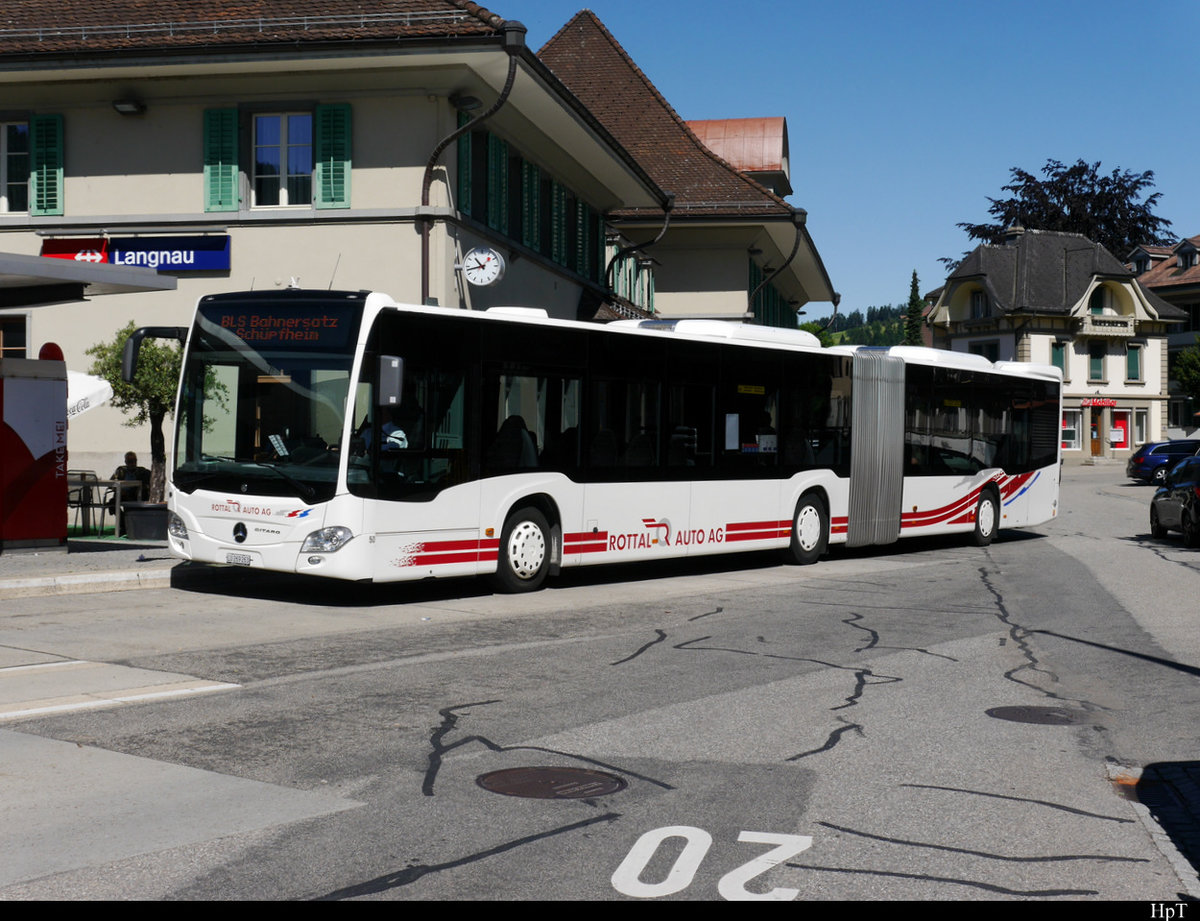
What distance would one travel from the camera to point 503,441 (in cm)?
1462

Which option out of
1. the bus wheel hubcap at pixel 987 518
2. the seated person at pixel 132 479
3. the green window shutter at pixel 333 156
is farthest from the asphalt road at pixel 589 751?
the bus wheel hubcap at pixel 987 518

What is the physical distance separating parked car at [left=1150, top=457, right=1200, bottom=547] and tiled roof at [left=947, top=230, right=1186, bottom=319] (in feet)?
190

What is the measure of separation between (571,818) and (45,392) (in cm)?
1240

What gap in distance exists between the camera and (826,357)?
66.2 ft

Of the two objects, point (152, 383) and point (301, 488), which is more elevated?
point (152, 383)

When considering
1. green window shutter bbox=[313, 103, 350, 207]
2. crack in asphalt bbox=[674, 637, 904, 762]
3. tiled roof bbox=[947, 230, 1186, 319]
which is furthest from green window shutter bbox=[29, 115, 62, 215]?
tiled roof bbox=[947, 230, 1186, 319]

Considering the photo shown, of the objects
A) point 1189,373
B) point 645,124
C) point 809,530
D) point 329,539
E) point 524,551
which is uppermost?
point 645,124

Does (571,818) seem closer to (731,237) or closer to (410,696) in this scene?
(410,696)

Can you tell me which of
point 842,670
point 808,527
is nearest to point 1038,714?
point 842,670

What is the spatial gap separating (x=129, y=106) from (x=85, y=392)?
20.7ft

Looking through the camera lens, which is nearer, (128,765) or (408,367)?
(128,765)

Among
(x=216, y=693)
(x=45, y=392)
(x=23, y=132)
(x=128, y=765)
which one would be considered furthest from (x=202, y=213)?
(x=128, y=765)

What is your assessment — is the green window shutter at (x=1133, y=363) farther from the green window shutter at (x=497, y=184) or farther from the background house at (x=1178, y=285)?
the green window shutter at (x=497, y=184)

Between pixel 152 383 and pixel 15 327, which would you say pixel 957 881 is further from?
pixel 15 327
